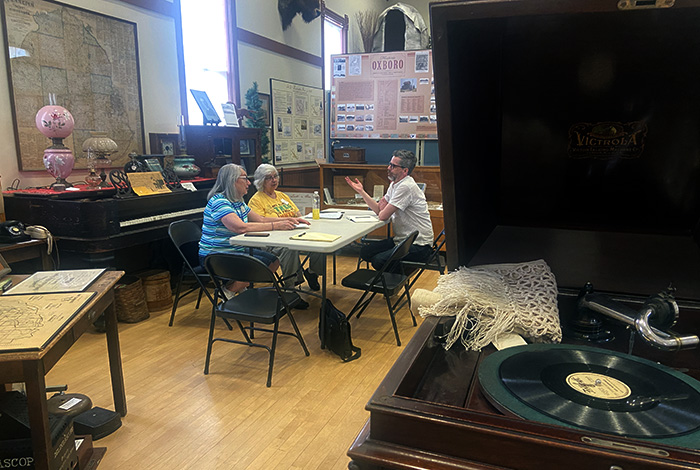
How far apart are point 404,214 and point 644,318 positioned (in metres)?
3.26

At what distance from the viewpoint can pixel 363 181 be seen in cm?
598

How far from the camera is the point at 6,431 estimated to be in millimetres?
1774

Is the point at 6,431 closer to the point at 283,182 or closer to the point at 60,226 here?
the point at 60,226

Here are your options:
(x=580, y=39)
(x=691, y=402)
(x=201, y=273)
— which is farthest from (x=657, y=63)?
(x=201, y=273)

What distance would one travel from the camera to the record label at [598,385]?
92 cm

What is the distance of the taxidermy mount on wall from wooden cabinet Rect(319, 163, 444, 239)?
8.07ft

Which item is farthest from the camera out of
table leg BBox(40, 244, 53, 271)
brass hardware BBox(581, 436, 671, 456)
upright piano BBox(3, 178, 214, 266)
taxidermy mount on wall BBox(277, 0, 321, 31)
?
taxidermy mount on wall BBox(277, 0, 321, 31)

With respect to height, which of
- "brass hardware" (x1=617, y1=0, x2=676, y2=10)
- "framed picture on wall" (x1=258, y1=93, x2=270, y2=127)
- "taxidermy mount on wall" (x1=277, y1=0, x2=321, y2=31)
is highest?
"taxidermy mount on wall" (x1=277, y1=0, x2=321, y2=31)

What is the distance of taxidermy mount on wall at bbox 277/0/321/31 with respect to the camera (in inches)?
260

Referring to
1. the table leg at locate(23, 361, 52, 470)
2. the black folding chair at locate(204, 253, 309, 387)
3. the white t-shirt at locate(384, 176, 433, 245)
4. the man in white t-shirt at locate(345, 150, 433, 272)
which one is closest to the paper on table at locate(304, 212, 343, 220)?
the man in white t-shirt at locate(345, 150, 433, 272)

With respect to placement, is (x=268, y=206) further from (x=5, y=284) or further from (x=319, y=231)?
(x=5, y=284)

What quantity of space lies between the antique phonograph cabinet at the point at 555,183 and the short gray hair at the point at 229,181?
2796mm

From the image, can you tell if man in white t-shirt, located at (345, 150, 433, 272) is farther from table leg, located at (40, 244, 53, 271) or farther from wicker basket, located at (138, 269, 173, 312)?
table leg, located at (40, 244, 53, 271)

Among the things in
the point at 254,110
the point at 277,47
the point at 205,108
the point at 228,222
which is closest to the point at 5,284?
the point at 228,222
